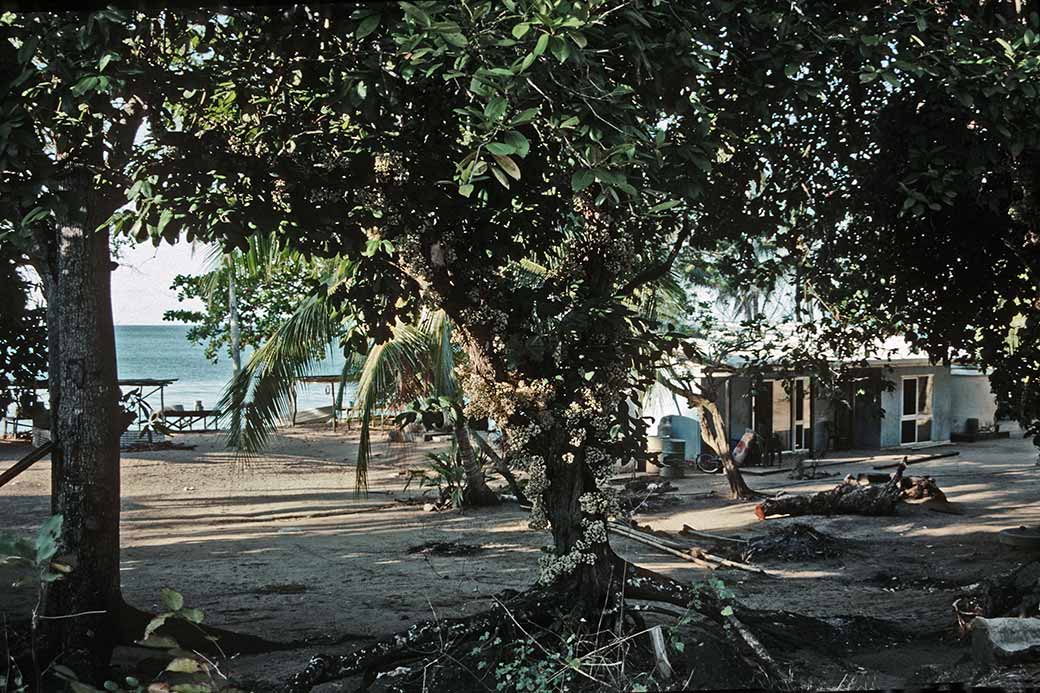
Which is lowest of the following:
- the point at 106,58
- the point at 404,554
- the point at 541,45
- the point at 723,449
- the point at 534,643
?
the point at 404,554

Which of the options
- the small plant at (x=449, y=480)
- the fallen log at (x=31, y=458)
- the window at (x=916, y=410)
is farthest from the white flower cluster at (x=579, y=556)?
the window at (x=916, y=410)

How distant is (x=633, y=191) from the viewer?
8.38ft

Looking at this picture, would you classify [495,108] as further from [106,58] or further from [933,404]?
[933,404]

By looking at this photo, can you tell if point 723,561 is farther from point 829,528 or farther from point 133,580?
point 133,580

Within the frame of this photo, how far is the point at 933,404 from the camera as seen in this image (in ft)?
49.8

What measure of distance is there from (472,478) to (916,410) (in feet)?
27.9

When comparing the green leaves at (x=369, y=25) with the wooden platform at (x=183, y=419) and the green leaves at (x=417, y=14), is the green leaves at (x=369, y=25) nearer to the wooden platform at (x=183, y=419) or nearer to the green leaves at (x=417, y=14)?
the green leaves at (x=417, y=14)

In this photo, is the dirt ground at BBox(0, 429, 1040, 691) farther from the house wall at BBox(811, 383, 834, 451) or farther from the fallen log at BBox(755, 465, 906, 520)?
the house wall at BBox(811, 383, 834, 451)

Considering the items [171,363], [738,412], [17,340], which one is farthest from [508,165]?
[171,363]

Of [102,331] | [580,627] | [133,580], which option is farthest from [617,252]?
[133,580]

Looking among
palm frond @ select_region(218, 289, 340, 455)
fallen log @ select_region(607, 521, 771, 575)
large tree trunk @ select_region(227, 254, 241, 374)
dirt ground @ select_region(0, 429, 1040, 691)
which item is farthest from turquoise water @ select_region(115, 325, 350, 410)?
fallen log @ select_region(607, 521, 771, 575)

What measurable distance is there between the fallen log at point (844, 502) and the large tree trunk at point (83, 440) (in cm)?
621

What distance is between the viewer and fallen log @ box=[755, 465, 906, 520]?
9102mm

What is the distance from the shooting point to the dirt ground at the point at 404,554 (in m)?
5.45
